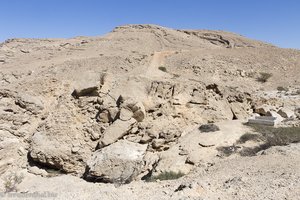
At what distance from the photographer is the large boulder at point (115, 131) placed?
1013 cm

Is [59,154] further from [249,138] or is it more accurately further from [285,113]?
[285,113]

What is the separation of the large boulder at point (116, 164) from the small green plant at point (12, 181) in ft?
6.36

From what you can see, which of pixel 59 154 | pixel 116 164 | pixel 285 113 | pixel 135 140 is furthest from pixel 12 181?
pixel 285 113

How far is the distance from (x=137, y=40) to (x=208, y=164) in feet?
92.1

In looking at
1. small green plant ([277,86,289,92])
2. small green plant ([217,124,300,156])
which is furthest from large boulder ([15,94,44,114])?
small green plant ([277,86,289,92])

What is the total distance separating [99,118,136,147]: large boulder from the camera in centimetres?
1013

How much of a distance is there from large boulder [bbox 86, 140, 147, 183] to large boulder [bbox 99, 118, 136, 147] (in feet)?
1.69

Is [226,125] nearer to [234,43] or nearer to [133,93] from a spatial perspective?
[133,93]

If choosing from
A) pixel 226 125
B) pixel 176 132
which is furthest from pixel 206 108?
pixel 176 132

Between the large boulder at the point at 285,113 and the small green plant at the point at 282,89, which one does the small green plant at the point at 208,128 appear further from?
the small green plant at the point at 282,89

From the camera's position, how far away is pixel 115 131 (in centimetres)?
1025

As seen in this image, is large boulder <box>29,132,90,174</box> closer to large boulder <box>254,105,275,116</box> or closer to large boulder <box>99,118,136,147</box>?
large boulder <box>99,118,136,147</box>

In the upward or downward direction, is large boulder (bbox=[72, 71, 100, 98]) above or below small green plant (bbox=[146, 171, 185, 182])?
above

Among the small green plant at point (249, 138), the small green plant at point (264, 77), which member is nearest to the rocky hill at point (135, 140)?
the small green plant at point (249, 138)
